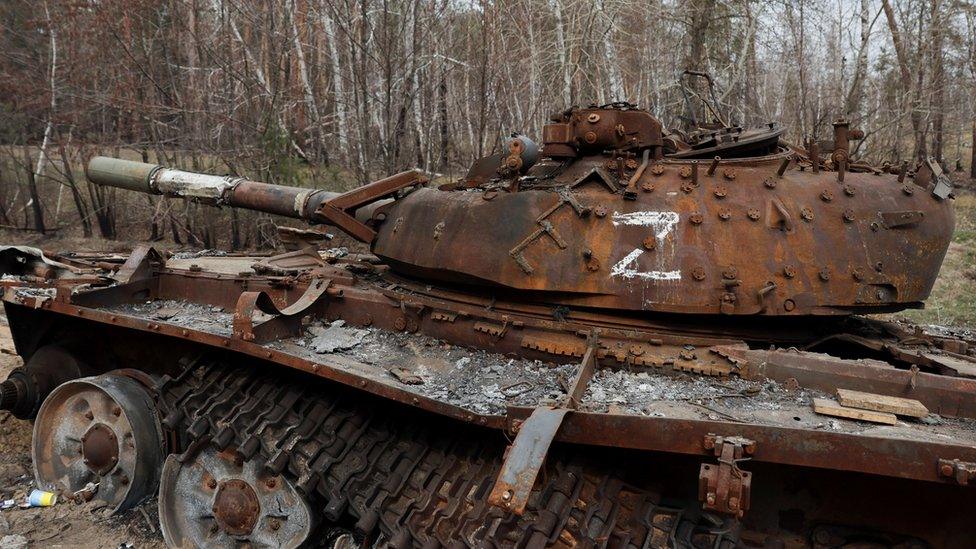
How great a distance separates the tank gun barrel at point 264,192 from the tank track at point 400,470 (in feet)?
4.81

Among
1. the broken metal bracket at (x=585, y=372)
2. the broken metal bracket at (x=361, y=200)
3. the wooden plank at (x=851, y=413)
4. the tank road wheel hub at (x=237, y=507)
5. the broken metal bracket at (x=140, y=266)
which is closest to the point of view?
the wooden plank at (x=851, y=413)

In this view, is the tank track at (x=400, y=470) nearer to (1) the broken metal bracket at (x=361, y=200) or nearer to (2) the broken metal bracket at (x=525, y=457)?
(2) the broken metal bracket at (x=525, y=457)

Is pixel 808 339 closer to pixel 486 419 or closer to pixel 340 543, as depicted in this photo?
pixel 486 419

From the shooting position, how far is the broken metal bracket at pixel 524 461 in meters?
3.25

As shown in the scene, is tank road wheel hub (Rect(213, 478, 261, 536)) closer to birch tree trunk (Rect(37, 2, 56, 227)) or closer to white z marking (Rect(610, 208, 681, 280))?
white z marking (Rect(610, 208, 681, 280))

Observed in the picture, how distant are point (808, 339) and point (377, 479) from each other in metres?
→ 2.94

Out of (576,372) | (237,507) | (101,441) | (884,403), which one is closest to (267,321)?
(237,507)

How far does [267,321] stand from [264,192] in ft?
8.13

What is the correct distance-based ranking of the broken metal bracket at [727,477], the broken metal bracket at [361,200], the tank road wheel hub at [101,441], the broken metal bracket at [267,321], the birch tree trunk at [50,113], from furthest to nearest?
the birch tree trunk at [50,113] → the broken metal bracket at [361,200] → the tank road wheel hub at [101,441] → the broken metal bracket at [267,321] → the broken metal bracket at [727,477]

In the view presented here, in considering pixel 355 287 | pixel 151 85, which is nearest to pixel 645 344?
pixel 355 287

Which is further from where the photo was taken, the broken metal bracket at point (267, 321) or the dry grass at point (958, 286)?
the dry grass at point (958, 286)

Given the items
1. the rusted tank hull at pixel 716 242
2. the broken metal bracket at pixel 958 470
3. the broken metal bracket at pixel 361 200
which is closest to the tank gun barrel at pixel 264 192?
the broken metal bracket at pixel 361 200

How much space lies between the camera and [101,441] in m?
5.93

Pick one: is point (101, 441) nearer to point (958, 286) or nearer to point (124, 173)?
point (124, 173)
